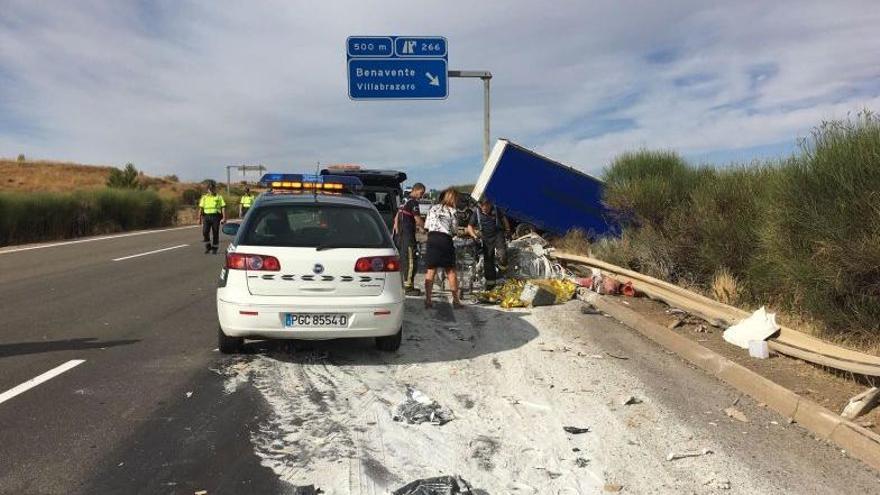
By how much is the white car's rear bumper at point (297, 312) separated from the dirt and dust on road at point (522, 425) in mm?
347

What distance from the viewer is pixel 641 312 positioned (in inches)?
339

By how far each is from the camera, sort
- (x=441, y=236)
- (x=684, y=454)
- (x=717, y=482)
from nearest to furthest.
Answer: (x=717, y=482)
(x=684, y=454)
(x=441, y=236)

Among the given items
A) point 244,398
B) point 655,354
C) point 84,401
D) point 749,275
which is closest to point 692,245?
point 749,275

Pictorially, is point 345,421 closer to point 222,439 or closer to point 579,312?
point 222,439

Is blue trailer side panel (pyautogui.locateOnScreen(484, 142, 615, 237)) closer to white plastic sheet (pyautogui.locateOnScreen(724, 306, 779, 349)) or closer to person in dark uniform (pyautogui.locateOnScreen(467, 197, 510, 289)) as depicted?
person in dark uniform (pyautogui.locateOnScreen(467, 197, 510, 289))

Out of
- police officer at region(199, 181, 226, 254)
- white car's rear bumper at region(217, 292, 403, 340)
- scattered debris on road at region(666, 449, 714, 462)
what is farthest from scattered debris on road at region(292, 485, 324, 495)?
police officer at region(199, 181, 226, 254)

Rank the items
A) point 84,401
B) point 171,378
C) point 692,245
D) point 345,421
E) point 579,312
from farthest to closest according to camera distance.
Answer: point 692,245, point 579,312, point 171,378, point 84,401, point 345,421

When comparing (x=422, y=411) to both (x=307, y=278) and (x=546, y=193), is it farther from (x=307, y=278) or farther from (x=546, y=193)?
(x=546, y=193)

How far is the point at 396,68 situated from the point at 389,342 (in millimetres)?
12633

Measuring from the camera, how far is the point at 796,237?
685 centimetres

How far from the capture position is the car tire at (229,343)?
20.5 ft

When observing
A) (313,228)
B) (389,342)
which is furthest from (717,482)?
(313,228)

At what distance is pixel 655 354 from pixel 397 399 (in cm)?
311

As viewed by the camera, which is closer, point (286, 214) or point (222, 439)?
point (222, 439)
